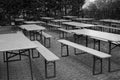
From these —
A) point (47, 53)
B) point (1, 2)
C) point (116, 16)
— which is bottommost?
point (47, 53)

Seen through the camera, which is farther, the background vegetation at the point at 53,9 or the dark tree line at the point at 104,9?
the dark tree line at the point at 104,9

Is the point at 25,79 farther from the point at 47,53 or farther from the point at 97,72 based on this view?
the point at 97,72

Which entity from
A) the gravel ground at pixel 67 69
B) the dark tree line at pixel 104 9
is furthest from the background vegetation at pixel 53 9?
the gravel ground at pixel 67 69

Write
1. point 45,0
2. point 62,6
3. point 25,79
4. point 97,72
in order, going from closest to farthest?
point 25,79
point 97,72
point 45,0
point 62,6

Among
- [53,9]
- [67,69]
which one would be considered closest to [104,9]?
[53,9]

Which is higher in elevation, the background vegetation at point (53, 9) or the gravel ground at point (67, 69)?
the background vegetation at point (53, 9)

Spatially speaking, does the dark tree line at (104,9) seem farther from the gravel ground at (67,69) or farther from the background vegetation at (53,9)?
the gravel ground at (67,69)

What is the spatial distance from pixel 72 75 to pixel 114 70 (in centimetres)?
117

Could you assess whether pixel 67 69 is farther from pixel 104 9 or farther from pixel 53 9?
pixel 53 9

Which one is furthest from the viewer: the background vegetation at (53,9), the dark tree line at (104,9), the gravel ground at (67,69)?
the dark tree line at (104,9)

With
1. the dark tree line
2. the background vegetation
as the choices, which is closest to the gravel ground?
the background vegetation

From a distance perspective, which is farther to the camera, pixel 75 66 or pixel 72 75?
pixel 75 66

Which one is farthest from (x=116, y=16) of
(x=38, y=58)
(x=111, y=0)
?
(x=38, y=58)

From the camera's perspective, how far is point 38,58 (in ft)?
20.9
